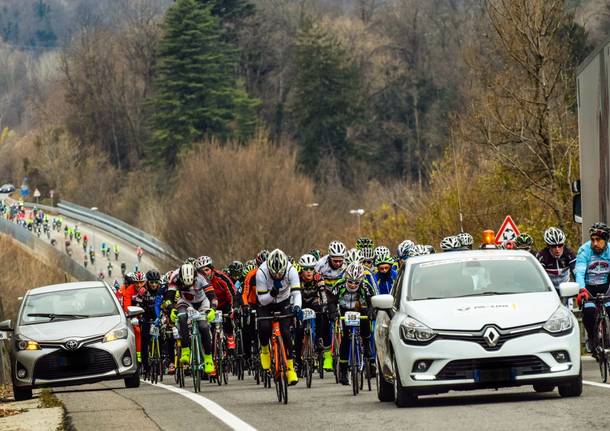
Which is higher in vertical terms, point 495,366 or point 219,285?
point 219,285

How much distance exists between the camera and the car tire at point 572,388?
15914 mm

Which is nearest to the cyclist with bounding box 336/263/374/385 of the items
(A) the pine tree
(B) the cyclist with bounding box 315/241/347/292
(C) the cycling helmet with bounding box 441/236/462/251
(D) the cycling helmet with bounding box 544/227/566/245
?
(B) the cyclist with bounding box 315/241/347/292

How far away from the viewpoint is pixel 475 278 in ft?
54.9

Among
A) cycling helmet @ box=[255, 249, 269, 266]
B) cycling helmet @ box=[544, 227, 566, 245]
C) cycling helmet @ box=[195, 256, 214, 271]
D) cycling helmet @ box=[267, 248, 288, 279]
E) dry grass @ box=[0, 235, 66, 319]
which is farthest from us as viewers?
dry grass @ box=[0, 235, 66, 319]

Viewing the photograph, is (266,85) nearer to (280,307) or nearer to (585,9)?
(585,9)

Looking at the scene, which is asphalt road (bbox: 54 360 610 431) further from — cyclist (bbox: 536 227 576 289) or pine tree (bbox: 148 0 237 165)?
pine tree (bbox: 148 0 237 165)

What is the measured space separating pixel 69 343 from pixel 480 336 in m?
9.15

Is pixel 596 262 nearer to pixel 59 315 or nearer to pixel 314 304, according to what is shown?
pixel 314 304

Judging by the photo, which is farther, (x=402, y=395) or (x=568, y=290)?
(x=568, y=290)

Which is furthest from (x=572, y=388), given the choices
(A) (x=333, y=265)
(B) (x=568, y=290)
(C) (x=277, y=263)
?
(A) (x=333, y=265)

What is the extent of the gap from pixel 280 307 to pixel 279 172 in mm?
68442

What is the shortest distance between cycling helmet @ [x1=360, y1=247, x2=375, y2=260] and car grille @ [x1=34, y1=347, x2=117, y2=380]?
12.4 ft

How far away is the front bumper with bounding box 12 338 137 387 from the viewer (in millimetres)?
23109

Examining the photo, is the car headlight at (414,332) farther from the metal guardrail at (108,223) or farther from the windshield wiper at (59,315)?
the metal guardrail at (108,223)
